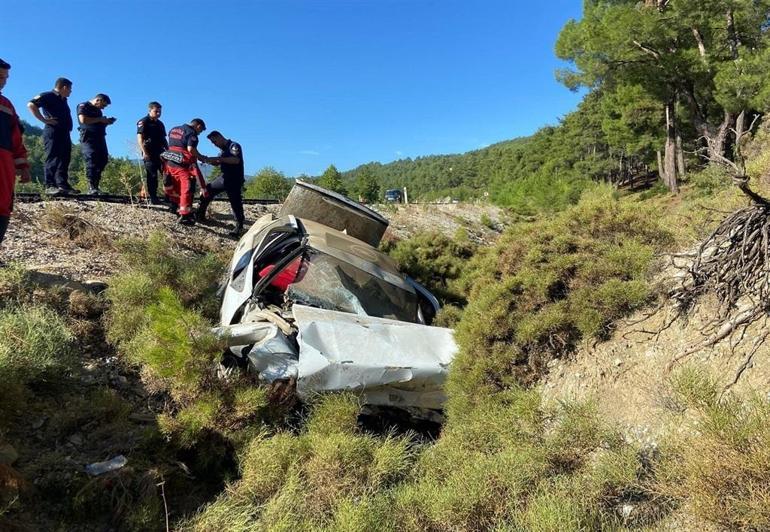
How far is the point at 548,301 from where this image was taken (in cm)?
413

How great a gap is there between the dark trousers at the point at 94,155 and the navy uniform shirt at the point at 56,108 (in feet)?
1.54

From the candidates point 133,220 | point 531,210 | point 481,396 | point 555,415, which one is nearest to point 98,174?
point 133,220

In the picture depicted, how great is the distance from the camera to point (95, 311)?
5.11 metres

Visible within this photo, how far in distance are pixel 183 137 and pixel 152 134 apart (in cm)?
98

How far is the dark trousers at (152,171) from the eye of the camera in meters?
8.69

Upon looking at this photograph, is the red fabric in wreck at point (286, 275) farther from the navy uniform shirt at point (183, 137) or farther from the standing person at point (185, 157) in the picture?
the navy uniform shirt at point (183, 137)

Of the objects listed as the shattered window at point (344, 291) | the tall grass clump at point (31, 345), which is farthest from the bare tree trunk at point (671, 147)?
the tall grass clump at point (31, 345)

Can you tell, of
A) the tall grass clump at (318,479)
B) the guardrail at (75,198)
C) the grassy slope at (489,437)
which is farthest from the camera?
the guardrail at (75,198)

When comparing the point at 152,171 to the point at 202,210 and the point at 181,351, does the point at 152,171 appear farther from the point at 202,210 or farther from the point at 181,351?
the point at 181,351

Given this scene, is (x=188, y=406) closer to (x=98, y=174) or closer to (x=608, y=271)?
(x=608, y=271)

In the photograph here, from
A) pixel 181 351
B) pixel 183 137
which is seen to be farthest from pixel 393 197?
pixel 181 351

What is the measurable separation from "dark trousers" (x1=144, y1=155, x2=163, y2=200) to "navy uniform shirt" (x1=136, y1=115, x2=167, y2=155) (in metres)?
0.15

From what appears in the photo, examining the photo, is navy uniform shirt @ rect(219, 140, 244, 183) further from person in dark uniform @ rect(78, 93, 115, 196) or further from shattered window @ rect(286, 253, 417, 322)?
shattered window @ rect(286, 253, 417, 322)

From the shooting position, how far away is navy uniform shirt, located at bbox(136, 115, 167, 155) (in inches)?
332
